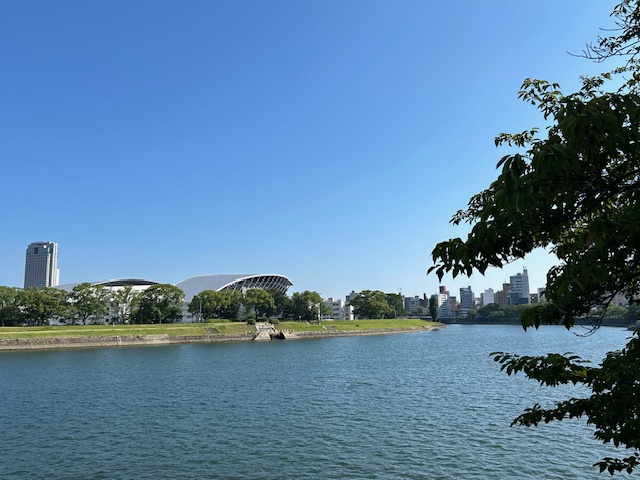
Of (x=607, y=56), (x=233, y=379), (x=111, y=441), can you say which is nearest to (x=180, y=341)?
(x=233, y=379)

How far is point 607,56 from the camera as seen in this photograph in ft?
19.3

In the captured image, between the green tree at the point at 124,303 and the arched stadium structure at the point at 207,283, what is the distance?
2841 cm

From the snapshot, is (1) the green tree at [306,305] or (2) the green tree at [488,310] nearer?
(1) the green tree at [306,305]

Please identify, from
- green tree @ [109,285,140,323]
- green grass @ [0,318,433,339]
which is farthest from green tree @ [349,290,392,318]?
green tree @ [109,285,140,323]

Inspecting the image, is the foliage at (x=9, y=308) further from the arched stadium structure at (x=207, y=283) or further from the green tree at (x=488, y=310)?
the green tree at (x=488, y=310)

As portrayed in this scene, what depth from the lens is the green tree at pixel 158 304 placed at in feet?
289

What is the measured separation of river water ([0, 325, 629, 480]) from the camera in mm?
14625

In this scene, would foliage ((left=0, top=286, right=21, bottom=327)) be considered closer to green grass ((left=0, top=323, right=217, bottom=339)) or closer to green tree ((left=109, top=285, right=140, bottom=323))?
green grass ((left=0, top=323, right=217, bottom=339))

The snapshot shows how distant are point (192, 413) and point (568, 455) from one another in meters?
16.4

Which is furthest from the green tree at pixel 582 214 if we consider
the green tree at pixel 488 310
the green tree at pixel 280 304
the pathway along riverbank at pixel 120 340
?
the green tree at pixel 488 310

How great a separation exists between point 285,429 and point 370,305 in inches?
4792

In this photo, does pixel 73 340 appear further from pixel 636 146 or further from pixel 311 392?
pixel 636 146

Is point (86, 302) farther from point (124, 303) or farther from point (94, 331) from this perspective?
point (94, 331)

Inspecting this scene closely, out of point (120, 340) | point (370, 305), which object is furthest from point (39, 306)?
point (370, 305)
